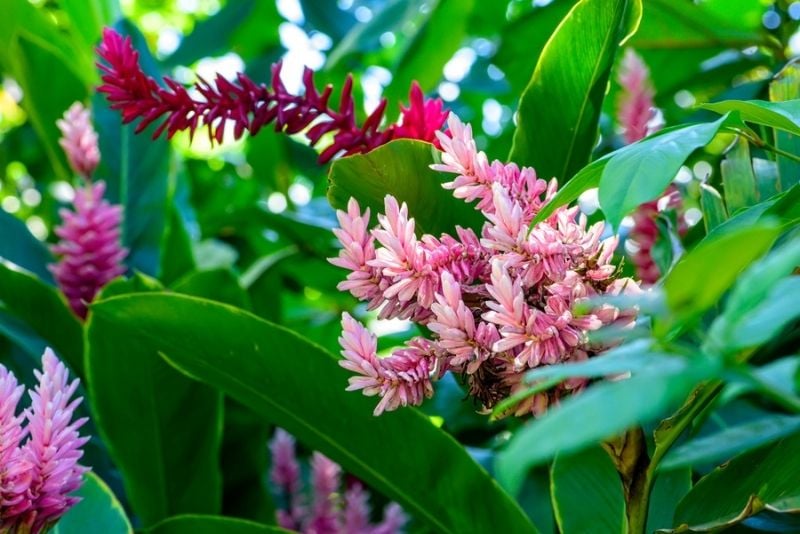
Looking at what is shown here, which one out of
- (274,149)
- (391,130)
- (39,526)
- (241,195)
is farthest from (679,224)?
(241,195)

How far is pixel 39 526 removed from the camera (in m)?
0.78

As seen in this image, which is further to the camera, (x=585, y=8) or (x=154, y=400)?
(x=154, y=400)

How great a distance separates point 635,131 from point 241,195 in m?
1.63

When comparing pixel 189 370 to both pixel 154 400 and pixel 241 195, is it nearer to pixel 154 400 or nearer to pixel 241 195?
pixel 154 400

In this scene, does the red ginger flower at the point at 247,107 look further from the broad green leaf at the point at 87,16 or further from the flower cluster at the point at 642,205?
the broad green leaf at the point at 87,16

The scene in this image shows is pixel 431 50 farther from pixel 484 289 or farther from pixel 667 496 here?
pixel 484 289

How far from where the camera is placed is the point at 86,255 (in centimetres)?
138

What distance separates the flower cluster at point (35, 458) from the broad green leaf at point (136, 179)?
3.07ft

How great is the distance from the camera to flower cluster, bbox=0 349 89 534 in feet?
2.41

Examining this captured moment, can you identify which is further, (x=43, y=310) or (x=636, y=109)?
(x=43, y=310)

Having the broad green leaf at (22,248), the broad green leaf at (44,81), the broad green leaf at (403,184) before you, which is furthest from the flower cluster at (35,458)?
the broad green leaf at (44,81)

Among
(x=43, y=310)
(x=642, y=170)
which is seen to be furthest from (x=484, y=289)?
(x=43, y=310)

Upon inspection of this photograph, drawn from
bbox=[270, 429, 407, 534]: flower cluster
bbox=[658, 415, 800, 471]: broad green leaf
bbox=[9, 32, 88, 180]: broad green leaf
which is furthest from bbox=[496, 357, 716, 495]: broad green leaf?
bbox=[9, 32, 88, 180]: broad green leaf

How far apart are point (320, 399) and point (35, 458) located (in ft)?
0.91
